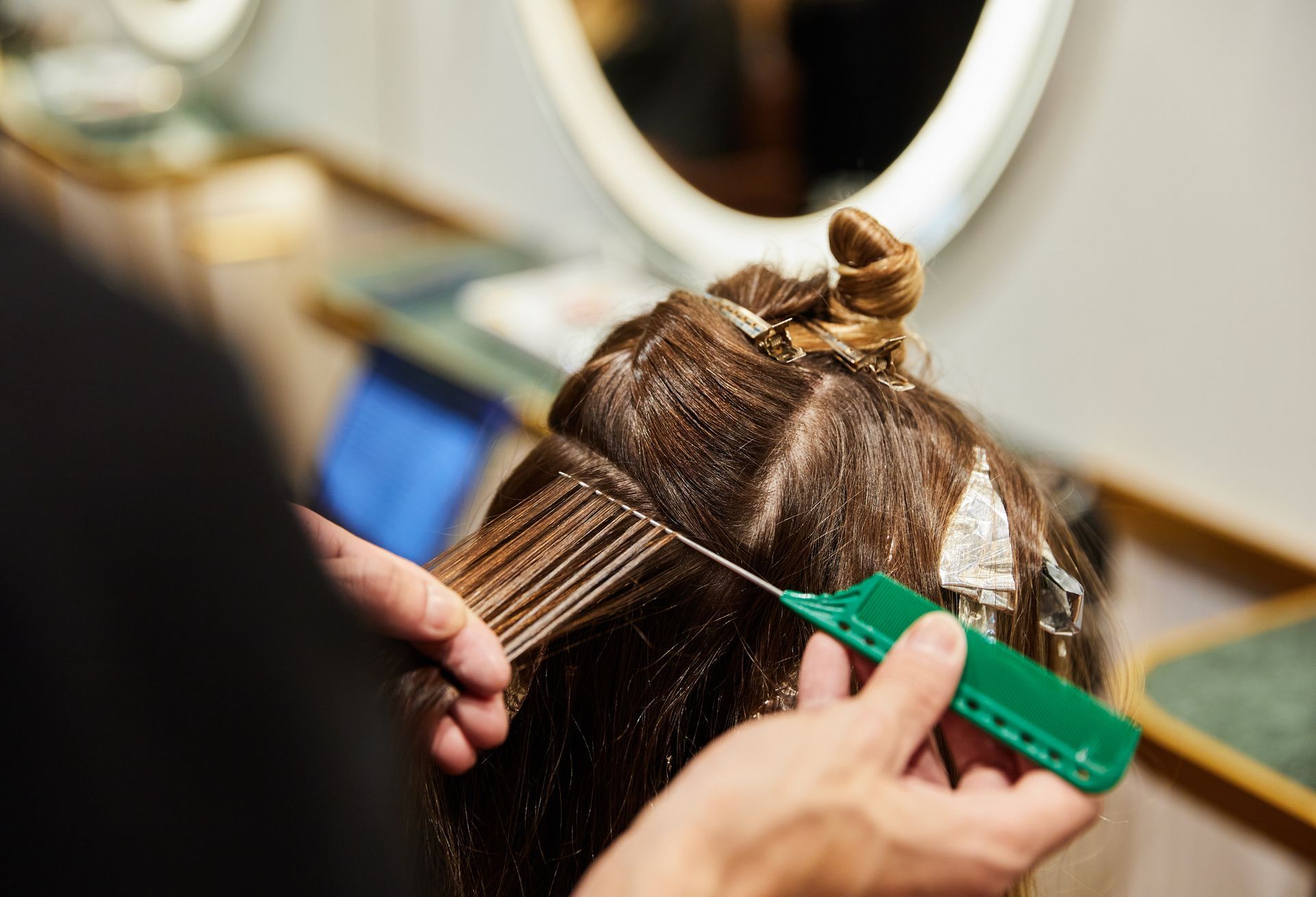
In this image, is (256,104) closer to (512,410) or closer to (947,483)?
(512,410)

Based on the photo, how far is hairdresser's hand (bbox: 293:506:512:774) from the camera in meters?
0.49

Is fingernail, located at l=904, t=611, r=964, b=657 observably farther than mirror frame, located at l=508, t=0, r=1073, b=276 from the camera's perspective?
No

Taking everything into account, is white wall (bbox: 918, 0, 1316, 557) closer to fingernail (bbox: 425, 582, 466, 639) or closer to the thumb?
the thumb

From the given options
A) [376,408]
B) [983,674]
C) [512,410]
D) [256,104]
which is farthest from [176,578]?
[256,104]

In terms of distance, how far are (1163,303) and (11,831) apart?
103 centimetres

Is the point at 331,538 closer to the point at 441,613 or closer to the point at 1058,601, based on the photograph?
the point at 441,613

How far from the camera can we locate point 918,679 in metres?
0.42

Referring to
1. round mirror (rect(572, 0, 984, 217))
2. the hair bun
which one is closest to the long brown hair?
the hair bun

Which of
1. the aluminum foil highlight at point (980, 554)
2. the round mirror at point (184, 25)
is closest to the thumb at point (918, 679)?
the aluminum foil highlight at point (980, 554)

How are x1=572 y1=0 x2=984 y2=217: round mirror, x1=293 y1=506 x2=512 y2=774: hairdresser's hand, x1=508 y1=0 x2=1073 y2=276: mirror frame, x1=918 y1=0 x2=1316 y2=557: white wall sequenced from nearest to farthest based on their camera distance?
x1=293 y1=506 x2=512 y2=774: hairdresser's hand, x1=918 y1=0 x2=1316 y2=557: white wall, x1=508 y1=0 x2=1073 y2=276: mirror frame, x1=572 y1=0 x2=984 y2=217: round mirror

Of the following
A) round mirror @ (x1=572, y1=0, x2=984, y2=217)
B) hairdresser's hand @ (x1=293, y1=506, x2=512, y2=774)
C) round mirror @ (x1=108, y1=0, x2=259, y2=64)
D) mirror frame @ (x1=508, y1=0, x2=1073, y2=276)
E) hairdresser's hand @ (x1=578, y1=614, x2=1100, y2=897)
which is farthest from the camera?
round mirror @ (x1=108, y1=0, x2=259, y2=64)

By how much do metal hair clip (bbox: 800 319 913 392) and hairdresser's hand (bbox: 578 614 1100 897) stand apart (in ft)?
0.76

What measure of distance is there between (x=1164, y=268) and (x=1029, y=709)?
2.29 feet

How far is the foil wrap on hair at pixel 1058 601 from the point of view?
1.94ft
